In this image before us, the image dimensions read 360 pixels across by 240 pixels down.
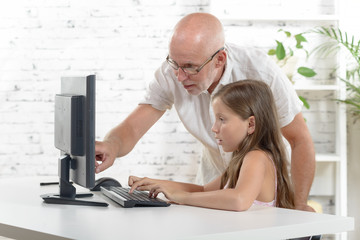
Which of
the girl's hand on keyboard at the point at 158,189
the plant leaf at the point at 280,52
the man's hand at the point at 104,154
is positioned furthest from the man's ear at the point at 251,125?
the plant leaf at the point at 280,52

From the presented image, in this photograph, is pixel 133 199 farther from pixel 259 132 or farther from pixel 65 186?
pixel 259 132

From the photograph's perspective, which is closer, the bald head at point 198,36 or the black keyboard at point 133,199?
the black keyboard at point 133,199

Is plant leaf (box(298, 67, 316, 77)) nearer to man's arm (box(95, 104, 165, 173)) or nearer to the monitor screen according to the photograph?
man's arm (box(95, 104, 165, 173))

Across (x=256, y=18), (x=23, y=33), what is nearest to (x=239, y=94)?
(x=256, y=18)

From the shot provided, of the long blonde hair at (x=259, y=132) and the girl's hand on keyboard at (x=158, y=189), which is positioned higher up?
the long blonde hair at (x=259, y=132)

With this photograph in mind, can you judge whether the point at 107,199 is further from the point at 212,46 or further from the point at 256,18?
the point at 256,18

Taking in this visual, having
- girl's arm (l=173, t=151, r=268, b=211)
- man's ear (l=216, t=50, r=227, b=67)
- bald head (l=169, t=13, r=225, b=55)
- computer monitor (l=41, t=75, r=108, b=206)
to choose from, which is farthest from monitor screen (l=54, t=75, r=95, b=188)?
man's ear (l=216, t=50, r=227, b=67)

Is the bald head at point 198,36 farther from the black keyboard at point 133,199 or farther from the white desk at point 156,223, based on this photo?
the white desk at point 156,223

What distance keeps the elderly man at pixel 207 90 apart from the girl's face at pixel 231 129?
0.99ft

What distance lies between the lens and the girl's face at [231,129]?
2164 millimetres

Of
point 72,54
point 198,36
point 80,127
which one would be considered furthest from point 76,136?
point 72,54

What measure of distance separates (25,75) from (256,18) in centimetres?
170

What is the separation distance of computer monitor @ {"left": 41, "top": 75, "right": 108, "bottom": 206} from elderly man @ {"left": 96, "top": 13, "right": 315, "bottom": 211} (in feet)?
0.69

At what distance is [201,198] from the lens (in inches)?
75.1
